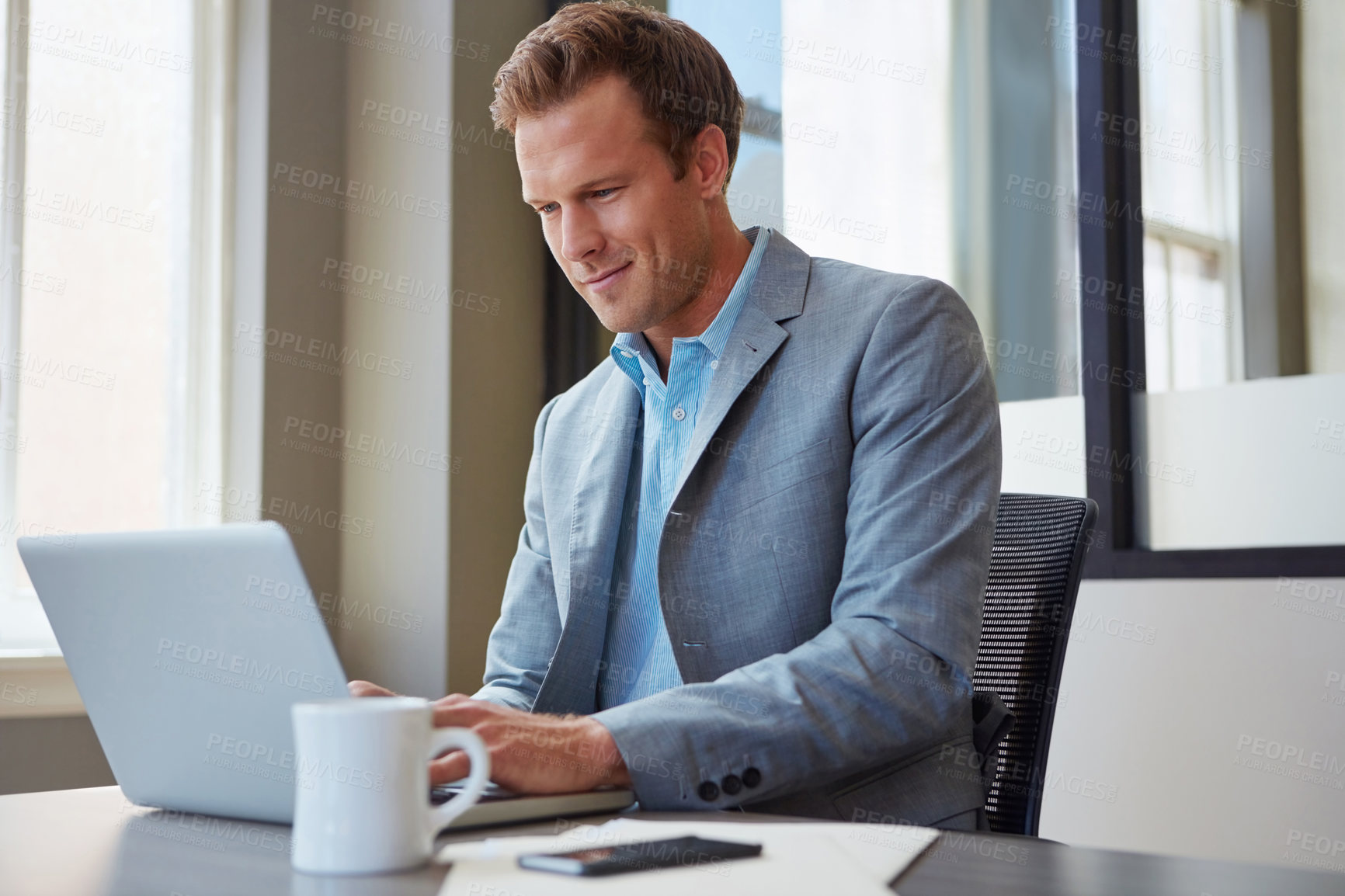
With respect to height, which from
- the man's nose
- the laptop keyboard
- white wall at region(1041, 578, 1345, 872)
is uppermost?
the man's nose

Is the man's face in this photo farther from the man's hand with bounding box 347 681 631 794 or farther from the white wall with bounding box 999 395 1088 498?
the white wall with bounding box 999 395 1088 498

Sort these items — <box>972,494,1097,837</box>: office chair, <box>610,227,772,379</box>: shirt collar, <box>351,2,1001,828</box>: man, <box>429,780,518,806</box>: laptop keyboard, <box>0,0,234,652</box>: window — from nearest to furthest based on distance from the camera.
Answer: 1. <box>429,780,518,806</box>: laptop keyboard
2. <box>351,2,1001,828</box>: man
3. <box>972,494,1097,837</box>: office chair
4. <box>610,227,772,379</box>: shirt collar
5. <box>0,0,234,652</box>: window

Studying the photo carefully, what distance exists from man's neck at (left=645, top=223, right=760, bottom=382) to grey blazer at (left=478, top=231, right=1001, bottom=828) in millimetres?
63

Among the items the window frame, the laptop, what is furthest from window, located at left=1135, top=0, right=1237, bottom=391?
the laptop

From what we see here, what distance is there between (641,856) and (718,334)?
84cm

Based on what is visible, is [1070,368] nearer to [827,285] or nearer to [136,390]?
[827,285]

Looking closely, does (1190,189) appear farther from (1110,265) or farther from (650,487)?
Answer: (650,487)

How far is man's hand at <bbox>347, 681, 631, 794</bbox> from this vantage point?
0.90 meters

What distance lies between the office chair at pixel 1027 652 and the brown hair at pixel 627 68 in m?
0.65

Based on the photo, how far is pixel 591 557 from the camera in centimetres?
142

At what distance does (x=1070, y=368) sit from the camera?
2.24 metres

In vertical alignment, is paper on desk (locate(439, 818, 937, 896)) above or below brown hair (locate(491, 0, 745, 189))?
below

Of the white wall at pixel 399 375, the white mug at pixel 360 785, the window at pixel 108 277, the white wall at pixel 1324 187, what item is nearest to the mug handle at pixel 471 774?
the white mug at pixel 360 785

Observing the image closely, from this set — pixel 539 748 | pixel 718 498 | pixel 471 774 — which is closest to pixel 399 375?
pixel 718 498
